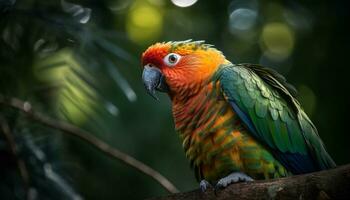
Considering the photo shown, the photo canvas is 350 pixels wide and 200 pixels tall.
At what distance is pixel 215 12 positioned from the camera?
753 cm

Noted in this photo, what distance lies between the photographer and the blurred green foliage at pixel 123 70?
15.0 ft

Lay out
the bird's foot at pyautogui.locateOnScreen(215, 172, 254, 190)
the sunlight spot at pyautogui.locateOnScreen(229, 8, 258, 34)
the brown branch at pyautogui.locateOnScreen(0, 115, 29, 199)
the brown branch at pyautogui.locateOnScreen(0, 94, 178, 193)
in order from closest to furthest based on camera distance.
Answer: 1. the bird's foot at pyautogui.locateOnScreen(215, 172, 254, 190)
2. the brown branch at pyautogui.locateOnScreen(0, 115, 29, 199)
3. the brown branch at pyautogui.locateOnScreen(0, 94, 178, 193)
4. the sunlight spot at pyautogui.locateOnScreen(229, 8, 258, 34)

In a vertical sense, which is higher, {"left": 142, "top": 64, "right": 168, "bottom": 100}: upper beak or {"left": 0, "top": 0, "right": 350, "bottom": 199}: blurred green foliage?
{"left": 142, "top": 64, "right": 168, "bottom": 100}: upper beak

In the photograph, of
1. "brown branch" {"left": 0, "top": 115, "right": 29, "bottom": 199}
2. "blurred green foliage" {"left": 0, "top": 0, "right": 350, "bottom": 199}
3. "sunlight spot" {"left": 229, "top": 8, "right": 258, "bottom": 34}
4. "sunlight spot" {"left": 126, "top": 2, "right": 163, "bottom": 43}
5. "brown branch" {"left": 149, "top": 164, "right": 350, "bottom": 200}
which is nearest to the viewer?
"brown branch" {"left": 149, "top": 164, "right": 350, "bottom": 200}

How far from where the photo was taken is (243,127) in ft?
12.8

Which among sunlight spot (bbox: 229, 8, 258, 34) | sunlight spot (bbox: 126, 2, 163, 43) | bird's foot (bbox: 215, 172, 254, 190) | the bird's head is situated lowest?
sunlight spot (bbox: 126, 2, 163, 43)

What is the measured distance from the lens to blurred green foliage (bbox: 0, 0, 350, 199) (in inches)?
180

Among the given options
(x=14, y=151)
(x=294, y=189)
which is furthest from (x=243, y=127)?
(x=14, y=151)

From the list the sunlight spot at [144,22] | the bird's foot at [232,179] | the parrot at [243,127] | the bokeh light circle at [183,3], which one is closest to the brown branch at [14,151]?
the parrot at [243,127]

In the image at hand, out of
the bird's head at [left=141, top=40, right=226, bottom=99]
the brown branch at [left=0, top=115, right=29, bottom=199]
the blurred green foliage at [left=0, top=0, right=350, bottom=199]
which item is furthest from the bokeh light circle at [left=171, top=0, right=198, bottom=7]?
the brown branch at [left=0, top=115, right=29, bottom=199]

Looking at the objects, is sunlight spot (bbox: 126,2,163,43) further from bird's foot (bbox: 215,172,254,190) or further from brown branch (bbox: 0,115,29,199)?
bird's foot (bbox: 215,172,254,190)

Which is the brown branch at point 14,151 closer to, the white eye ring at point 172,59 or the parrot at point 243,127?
the parrot at point 243,127

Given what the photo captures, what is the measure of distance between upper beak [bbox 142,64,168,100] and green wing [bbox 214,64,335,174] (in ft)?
1.76

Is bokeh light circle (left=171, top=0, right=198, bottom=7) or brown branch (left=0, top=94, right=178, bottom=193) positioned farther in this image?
bokeh light circle (left=171, top=0, right=198, bottom=7)
